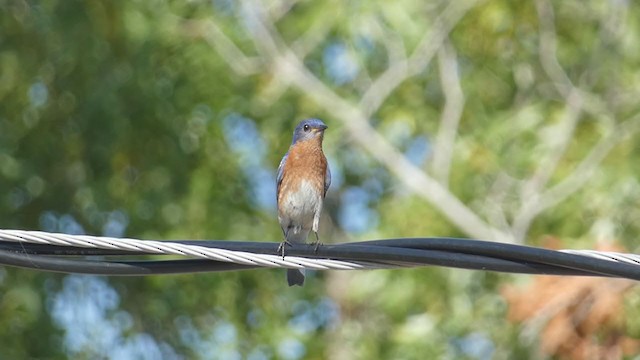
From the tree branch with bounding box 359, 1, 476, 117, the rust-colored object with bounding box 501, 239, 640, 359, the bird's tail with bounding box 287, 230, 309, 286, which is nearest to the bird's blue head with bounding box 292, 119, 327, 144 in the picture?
the bird's tail with bounding box 287, 230, 309, 286

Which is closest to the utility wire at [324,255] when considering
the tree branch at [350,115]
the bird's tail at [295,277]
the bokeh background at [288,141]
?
the bird's tail at [295,277]

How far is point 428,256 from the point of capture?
16.2ft

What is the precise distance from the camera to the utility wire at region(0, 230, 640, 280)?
4867 millimetres

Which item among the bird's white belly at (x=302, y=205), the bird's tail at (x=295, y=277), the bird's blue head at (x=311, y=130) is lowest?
the bird's tail at (x=295, y=277)

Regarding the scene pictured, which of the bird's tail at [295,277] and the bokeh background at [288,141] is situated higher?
the bokeh background at [288,141]

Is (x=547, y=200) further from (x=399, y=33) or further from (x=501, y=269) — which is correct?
(x=501, y=269)

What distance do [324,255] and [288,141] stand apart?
7.85 m

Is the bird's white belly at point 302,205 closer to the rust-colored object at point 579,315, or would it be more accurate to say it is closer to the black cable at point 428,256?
the rust-colored object at point 579,315

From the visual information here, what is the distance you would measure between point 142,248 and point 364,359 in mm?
7741

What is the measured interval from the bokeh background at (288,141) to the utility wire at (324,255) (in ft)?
17.1

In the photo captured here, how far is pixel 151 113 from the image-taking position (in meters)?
11.7

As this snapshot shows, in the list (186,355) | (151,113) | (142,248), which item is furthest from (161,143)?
(142,248)

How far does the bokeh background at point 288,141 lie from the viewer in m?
11.3

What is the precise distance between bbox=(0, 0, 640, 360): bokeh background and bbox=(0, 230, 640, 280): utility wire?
5.21 metres
